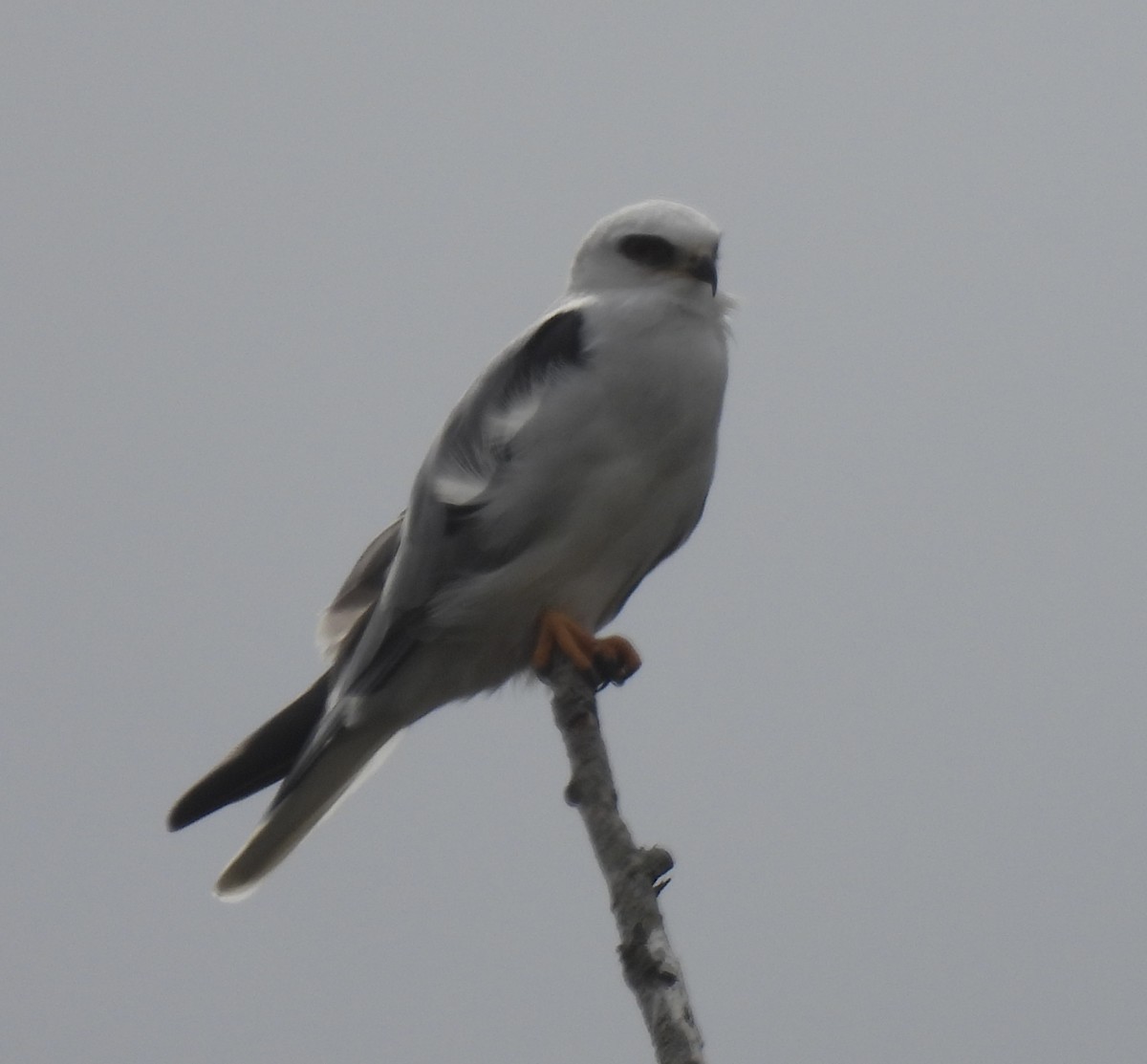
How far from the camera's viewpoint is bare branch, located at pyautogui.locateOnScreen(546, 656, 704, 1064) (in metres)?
2.19

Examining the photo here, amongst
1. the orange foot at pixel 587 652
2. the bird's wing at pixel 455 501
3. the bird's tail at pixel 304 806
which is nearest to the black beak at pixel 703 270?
the bird's wing at pixel 455 501

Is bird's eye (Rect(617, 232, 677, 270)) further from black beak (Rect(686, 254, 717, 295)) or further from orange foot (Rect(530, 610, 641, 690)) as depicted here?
orange foot (Rect(530, 610, 641, 690))

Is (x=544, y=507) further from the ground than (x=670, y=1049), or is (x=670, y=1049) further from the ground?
(x=544, y=507)

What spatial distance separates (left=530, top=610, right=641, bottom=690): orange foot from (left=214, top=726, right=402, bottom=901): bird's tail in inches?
23.3

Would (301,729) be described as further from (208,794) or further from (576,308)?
(576,308)

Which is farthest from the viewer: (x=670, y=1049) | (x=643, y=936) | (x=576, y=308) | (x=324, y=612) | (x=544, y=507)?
(x=324, y=612)

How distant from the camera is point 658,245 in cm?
429

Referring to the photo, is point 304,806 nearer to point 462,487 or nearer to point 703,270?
point 462,487

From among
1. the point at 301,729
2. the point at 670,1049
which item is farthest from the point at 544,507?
the point at 670,1049

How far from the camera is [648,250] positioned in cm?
432

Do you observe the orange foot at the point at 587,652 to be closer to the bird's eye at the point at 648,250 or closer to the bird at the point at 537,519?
the bird at the point at 537,519

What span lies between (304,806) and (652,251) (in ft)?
5.27

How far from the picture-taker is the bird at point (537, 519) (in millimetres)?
3908

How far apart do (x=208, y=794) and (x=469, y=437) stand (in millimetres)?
1027
